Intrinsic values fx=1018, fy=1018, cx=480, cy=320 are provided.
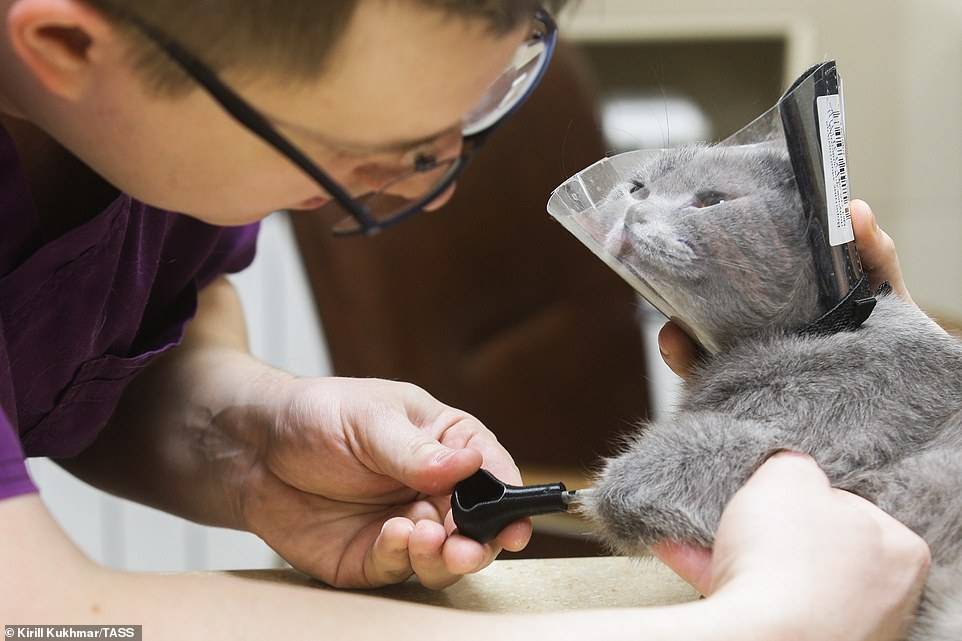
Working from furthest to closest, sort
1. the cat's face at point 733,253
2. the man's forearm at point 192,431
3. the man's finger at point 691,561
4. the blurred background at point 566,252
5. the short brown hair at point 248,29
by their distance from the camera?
1. the blurred background at point 566,252
2. the man's forearm at point 192,431
3. the cat's face at point 733,253
4. the man's finger at point 691,561
5. the short brown hair at point 248,29

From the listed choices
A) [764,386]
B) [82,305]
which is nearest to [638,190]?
[764,386]

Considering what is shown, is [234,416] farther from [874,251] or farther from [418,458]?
[874,251]

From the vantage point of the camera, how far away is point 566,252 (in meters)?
1.56

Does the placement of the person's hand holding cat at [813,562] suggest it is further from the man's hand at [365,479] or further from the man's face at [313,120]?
the man's face at [313,120]

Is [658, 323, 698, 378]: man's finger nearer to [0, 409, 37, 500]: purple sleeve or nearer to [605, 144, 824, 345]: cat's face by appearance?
[605, 144, 824, 345]: cat's face

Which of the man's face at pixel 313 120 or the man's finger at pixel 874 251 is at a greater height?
the man's face at pixel 313 120

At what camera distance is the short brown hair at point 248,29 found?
0.45 metres

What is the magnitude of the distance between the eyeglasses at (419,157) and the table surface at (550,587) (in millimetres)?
242

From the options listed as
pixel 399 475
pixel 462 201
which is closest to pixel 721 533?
pixel 399 475

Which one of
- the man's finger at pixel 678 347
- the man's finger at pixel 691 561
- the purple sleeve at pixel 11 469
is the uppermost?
the purple sleeve at pixel 11 469

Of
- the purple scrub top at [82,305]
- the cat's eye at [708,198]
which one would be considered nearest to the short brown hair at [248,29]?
the purple scrub top at [82,305]

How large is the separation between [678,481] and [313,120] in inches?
11.6

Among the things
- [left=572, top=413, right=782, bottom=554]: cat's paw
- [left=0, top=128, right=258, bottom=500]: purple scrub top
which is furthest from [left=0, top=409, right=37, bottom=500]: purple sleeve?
[left=572, top=413, right=782, bottom=554]: cat's paw

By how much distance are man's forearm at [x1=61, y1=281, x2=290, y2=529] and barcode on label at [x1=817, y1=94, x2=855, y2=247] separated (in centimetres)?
41
